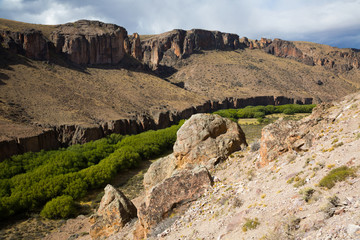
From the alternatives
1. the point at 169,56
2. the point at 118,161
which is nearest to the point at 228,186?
the point at 118,161

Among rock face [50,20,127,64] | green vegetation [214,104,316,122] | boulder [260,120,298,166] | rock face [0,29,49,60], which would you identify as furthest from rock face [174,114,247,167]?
rock face [50,20,127,64]

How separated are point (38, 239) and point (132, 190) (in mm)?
11987

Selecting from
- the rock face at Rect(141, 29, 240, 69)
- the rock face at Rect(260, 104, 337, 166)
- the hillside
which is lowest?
the rock face at Rect(260, 104, 337, 166)

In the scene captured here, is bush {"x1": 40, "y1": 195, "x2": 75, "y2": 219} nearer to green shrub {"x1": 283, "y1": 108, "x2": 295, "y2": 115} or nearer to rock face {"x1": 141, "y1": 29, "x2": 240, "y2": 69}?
green shrub {"x1": 283, "y1": 108, "x2": 295, "y2": 115}

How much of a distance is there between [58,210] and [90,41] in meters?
82.9

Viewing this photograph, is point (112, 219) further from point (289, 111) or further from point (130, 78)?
point (289, 111)

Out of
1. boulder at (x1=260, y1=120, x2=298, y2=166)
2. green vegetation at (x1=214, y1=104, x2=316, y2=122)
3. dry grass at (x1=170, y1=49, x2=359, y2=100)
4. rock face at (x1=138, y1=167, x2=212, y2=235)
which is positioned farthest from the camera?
dry grass at (x1=170, y1=49, x2=359, y2=100)

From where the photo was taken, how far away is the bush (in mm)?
24812

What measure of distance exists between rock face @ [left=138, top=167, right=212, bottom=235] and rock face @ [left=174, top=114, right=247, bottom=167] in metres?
4.48

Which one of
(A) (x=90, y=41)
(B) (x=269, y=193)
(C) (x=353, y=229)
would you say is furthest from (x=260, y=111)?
(C) (x=353, y=229)

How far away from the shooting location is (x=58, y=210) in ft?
81.6

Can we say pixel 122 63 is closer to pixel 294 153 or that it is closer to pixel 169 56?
pixel 169 56

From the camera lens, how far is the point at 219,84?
116 metres

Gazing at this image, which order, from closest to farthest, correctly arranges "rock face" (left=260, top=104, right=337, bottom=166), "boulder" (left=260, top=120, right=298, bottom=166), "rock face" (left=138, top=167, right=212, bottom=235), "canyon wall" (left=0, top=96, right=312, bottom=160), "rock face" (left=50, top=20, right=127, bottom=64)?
1. "rock face" (left=260, top=104, right=337, bottom=166)
2. "rock face" (left=138, top=167, right=212, bottom=235)
3. "boulder" (left=260, top=120, right=298, bottom=166)
4. "canyon wall" (left=0, top=96, right=312, bottom=160)
5. "rock face" (left=50, top=20, right=127, bottom=64)
